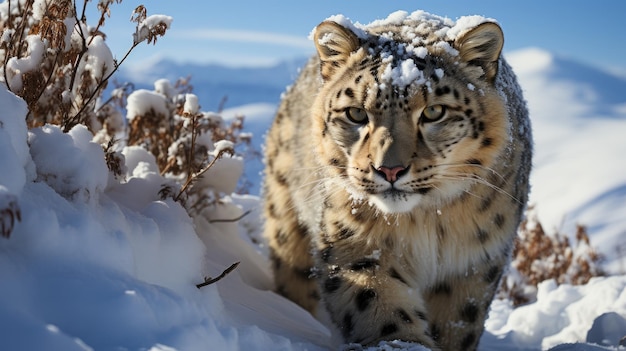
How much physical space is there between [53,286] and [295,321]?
191 cm

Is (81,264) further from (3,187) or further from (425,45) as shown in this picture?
(425,45)

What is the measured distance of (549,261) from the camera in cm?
807

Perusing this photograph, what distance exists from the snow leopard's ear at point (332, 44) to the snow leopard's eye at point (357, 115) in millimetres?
330

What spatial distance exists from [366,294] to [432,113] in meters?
0.91

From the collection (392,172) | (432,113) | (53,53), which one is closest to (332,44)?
(432,113)

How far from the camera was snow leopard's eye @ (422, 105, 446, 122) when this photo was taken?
3088 millimetres

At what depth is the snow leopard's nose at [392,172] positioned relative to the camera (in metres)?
2.97

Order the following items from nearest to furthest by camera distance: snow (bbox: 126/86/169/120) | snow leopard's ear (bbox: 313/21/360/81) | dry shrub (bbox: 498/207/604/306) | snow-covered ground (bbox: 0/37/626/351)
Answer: snow-covered ground (bbox: 0/37/626/351) < snow leopard's ear (bbox: 313/21/360/81) < snow (bbox: 126/86/169/120) < dry shrub (bbox: 498/207/604/306)

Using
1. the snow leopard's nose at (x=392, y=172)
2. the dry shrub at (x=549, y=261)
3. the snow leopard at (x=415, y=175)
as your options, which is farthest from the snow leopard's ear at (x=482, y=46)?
the dry shrub at (x=549, y=261)

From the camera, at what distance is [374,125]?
3.09 meters

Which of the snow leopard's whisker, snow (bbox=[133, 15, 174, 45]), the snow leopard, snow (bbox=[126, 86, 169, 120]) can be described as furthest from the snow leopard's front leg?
snow (bbox=[126, 86, 169, 120])

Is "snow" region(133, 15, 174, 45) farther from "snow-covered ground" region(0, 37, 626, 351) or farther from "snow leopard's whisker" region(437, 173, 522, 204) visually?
"snow leopard's whisker" region(437, 173, 522, 204)

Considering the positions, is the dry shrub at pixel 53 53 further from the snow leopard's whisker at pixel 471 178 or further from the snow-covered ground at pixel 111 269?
the snow leopard's whisker at pixel 471 178

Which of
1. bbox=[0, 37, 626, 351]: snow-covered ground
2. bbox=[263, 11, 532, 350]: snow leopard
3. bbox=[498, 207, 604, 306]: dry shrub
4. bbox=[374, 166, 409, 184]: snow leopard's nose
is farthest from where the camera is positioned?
bbox=[498, 207, 604, 306]: dry shrub
